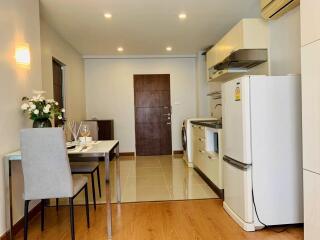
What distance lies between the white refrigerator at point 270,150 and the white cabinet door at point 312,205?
446mm

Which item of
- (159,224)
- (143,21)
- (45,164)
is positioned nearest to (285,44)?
(143,21)

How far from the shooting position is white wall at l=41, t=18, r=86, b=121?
390 cm

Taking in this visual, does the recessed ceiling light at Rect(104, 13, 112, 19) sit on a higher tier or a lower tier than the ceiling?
lower

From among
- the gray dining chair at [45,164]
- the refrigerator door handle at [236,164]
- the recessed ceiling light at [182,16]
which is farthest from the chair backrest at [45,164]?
the recessed ceiling light at [182,16]

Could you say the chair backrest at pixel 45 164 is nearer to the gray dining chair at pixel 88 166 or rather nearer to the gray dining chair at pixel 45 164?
the gray dining chair at pixel 45 164

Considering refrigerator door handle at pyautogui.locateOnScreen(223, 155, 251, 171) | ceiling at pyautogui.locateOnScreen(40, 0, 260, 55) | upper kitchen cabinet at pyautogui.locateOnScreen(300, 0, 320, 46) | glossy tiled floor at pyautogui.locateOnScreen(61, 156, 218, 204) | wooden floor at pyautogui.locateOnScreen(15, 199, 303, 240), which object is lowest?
wooden floor at pyautogui.locateOnScreen(15, 199, 303, 240)

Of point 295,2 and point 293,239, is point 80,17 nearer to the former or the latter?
point 295,2

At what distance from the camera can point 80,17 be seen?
3826 mm

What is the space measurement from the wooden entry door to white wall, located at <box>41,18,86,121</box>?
1379 mm

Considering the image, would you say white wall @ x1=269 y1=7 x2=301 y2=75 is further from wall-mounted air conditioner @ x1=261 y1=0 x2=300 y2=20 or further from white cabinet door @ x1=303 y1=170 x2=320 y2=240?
white cabinet door @ x1=303 y1=170 x2=320 y2=240

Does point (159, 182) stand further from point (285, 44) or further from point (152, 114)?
point (152, 114)

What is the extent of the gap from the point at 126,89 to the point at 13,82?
419 centimetres

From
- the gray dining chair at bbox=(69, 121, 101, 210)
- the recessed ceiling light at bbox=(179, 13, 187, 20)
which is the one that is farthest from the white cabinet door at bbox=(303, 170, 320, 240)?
the recessed ceiling light at bbox=(179, 13, 187, 20)

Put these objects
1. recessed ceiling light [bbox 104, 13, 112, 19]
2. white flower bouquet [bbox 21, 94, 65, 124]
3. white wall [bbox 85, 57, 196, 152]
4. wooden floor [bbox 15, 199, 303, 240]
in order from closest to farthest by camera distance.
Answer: wooden floor [bbox 15, 199, 303, 240], white flower bouquet [bbox 21, 94, 65, 124], recessed ceiling light [bbox 104, 13, 112, 19], white wall [bbox 85, 57, 196, 152]
